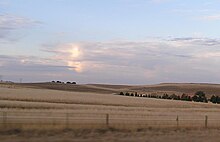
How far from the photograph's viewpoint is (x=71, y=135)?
70.6ft

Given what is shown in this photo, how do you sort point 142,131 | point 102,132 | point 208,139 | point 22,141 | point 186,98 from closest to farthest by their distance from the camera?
point 22,141
point 208,139
point 102,132
point 142,131
point 186,98

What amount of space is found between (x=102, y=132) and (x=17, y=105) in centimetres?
2011

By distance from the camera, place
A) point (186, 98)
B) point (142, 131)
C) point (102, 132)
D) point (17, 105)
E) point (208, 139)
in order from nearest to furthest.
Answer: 1. point (208, 139)
2. point (102, 132)
3. point (142, 131)
4. point (17, 105)
5. point (186, 98)

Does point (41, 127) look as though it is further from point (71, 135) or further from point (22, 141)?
point (22, 141)

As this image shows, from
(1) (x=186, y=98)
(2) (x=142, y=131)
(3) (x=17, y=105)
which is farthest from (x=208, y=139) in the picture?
(1) (x=186, y=98)

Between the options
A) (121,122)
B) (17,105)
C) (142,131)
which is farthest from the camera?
(17,105)

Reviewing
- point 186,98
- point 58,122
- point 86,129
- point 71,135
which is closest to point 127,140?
point 71,135

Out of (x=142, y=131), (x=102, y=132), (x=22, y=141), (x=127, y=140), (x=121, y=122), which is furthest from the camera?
(x=121, y=122)

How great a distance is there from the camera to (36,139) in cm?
1944

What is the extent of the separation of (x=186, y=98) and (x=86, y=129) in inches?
3210

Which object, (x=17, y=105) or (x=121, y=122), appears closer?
(x=121, y=122)

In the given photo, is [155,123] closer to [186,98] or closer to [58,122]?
[58,122]

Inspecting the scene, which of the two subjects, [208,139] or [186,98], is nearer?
[208,139]

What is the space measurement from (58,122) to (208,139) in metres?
9.10
